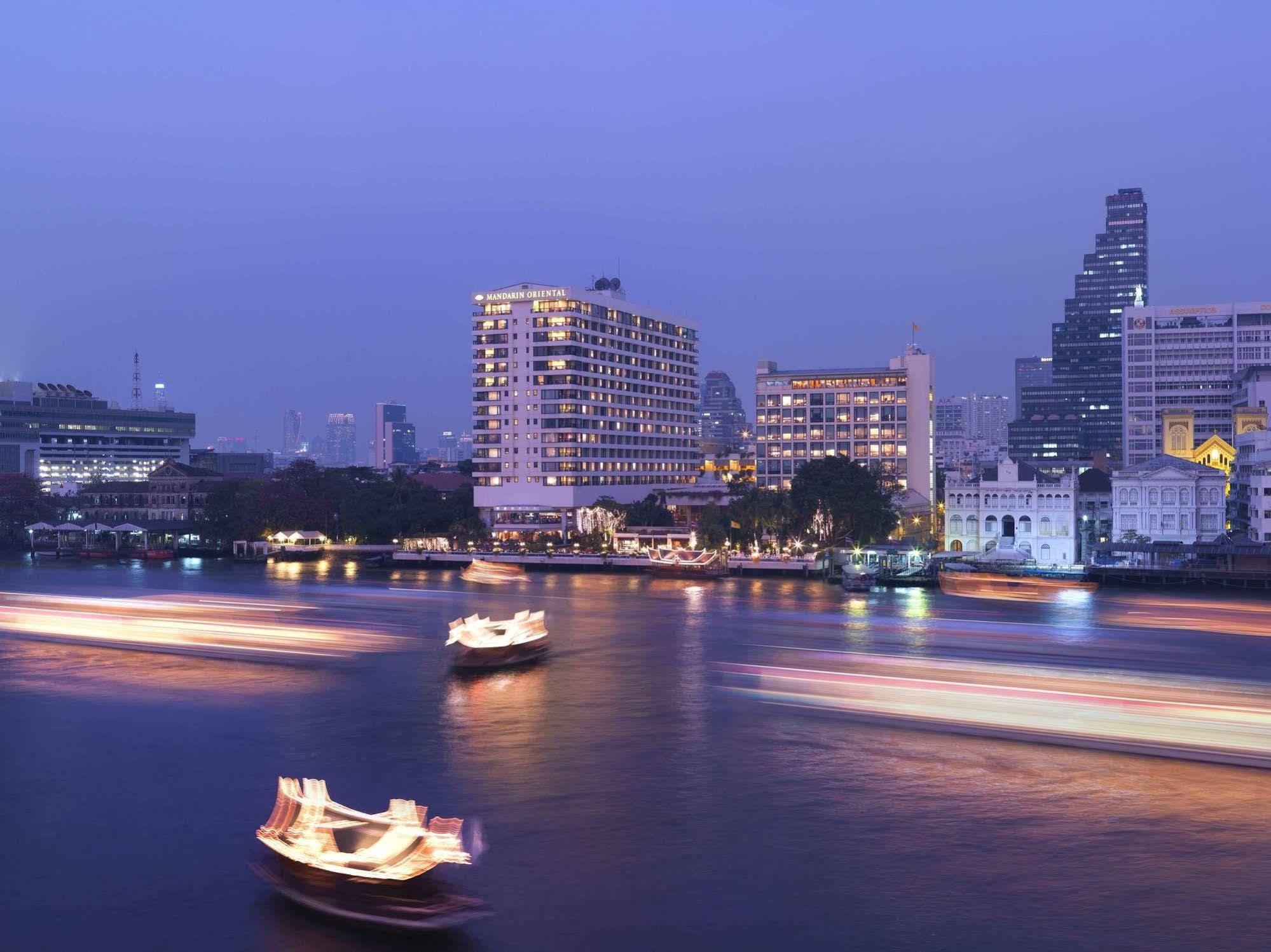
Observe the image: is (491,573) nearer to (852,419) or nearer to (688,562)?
(688,562)

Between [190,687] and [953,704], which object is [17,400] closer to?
[190,687]

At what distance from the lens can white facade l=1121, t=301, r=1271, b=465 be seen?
108500 mm

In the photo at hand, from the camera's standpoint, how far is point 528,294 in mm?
104375

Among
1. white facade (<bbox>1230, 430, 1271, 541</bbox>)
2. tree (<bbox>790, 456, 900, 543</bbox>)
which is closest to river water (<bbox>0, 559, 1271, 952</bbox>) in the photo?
white facade (<bbox>1230, 430, 1271, 541</bbox>)

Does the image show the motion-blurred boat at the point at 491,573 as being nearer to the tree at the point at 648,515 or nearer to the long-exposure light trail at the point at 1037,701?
the tree at the point at 648,515

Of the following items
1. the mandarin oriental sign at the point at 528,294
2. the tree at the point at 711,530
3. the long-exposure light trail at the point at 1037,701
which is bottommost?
the long-exposure light trail at the point at 1037,701

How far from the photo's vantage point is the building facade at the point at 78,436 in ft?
500

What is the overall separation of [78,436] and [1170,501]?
140 meters

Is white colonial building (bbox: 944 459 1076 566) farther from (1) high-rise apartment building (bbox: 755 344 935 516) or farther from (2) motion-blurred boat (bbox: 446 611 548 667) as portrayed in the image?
(2) motion-blurred boat (bbox: 446 611 548 667)

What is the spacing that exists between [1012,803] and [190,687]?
25.6m

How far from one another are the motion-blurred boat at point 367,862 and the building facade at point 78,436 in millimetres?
141910

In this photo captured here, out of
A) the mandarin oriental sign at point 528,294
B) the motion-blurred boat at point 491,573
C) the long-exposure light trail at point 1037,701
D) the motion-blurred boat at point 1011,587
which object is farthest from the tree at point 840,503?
the long-exposure light trail at point 1037,701

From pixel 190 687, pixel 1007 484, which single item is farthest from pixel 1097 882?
pixel 1007 484

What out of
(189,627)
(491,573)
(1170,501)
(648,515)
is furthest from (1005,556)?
(189,627)
